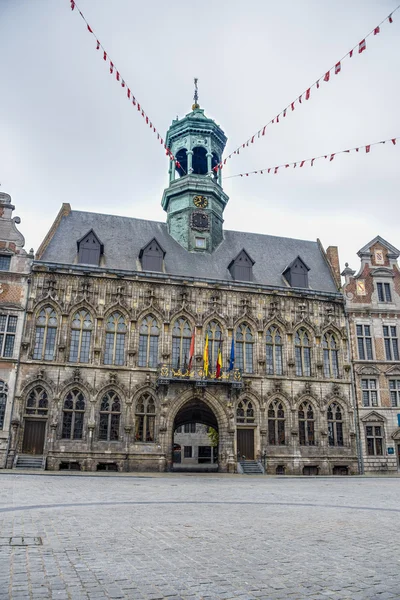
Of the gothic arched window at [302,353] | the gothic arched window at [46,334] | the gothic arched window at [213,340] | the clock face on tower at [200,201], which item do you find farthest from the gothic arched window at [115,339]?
the gothic arched window at [302,353]

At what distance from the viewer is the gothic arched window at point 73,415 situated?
1198 inches

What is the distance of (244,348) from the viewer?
3453 cm

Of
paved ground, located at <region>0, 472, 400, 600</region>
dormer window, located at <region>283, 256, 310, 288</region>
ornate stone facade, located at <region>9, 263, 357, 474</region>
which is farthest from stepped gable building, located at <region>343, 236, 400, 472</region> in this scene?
paved ground, located at <region>0, 472, 400, 600</region>

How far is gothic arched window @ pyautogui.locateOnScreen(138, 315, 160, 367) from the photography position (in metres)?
32.6

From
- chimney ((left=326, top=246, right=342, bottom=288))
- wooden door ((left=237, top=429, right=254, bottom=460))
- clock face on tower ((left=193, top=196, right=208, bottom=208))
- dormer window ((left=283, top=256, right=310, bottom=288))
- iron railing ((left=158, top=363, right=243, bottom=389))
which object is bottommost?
wooden door ((left=237, top=429, right=254, bottom=460))

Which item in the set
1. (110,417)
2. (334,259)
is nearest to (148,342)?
(110,417)

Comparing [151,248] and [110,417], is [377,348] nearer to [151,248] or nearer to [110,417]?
[151,248]

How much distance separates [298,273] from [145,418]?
15.9m

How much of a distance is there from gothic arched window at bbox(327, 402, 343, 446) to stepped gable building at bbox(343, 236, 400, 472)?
144cm

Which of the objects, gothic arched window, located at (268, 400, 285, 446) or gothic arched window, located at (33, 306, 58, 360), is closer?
gothic arched window, located at (33, 306, 58, 360)

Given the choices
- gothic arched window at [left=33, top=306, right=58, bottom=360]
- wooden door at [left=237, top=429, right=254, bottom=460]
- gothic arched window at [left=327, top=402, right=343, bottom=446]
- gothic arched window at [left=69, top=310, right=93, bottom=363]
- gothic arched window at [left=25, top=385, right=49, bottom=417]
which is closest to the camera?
gothic arched window at [left=25, top=385, right=49, bottom=417]

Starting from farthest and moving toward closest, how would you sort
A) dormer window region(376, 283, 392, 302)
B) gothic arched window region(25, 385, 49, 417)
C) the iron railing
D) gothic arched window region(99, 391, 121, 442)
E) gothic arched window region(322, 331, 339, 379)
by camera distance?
dormer window region(376, 283, 392, 302), gothic arched window region(322, 331, 339, 379), the iron railing, gothic arched window region(99, 391, 121, 442), gothic arched window region(25, 385, 49, 417)

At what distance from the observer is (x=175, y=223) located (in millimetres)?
39625

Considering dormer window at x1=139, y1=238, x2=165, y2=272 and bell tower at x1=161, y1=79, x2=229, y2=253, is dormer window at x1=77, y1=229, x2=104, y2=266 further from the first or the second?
bell tower at x1=161, y1=79, x2=229, y2=253
